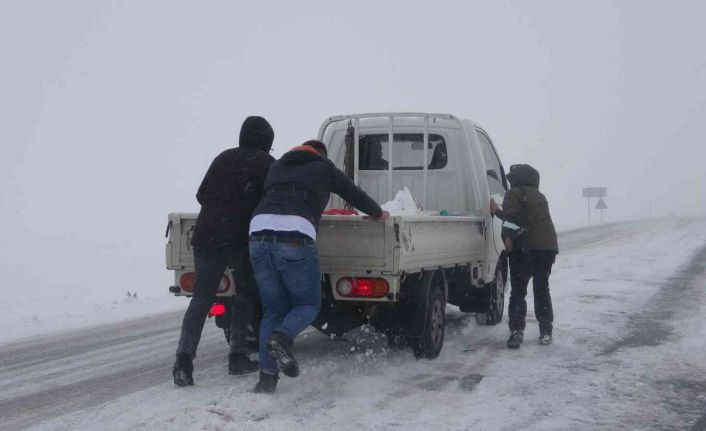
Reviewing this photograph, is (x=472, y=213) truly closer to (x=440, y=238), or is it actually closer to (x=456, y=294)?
(x=456, y=294)

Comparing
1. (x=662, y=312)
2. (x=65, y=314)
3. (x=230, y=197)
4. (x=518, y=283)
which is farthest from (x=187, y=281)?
(x=65, y=314)

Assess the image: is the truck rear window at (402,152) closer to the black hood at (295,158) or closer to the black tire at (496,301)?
the black tire at (496,301)

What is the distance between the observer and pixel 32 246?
4162cm

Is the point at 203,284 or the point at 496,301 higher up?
the point at 203,284

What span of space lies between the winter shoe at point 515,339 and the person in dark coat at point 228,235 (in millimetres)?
2521

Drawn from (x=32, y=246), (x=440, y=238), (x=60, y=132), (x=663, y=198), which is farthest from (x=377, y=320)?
(x=60, y=132)

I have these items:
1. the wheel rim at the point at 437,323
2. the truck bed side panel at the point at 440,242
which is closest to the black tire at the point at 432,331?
the wheel rim at the point at 437,323

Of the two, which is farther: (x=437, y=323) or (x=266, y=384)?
(x=437, y=323)

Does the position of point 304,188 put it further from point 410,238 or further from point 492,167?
point 492,167

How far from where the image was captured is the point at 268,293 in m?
5.09

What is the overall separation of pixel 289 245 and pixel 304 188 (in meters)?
0.42

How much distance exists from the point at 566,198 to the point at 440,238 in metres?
121

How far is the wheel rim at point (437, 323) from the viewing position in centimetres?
628

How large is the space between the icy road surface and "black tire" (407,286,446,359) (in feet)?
0.38
